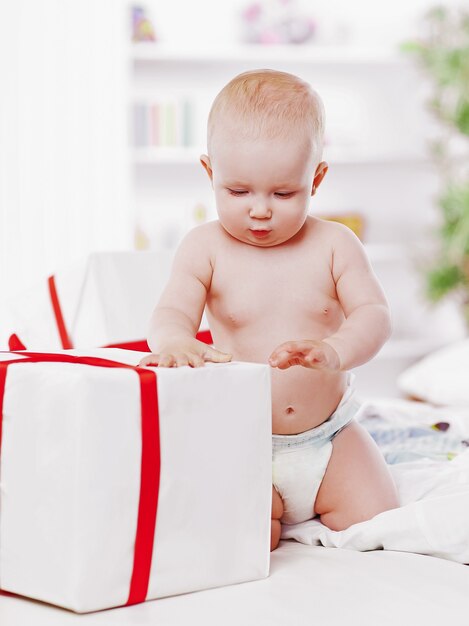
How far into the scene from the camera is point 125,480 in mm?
1018

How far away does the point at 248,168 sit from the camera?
1243mm

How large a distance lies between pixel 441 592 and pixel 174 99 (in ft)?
11.5

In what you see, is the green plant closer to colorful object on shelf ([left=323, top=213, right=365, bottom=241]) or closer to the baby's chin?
colorful object on shelf ([left=323, top=213, right=365, bottom=241])

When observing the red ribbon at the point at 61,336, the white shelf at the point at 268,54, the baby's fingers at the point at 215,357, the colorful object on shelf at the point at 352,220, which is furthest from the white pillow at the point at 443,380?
the white shelf at the point at 268,54

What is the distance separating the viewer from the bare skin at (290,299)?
1.29 meters

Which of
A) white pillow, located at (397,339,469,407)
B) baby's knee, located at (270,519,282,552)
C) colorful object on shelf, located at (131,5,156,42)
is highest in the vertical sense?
colorful object on shelf, located at (131,5,156,42)

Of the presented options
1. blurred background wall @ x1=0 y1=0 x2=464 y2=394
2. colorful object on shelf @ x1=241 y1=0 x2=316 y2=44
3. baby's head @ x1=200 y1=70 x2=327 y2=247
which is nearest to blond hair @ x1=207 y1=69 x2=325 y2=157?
baby's head @ x1=200 y1=70 x2=327 y2=247

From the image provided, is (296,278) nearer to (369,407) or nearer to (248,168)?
(248,168)

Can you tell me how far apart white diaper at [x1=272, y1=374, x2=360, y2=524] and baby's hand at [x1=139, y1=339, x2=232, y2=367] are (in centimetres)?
25

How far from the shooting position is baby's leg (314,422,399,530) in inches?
51.8

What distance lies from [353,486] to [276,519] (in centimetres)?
11

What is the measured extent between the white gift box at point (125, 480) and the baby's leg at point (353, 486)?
225mm

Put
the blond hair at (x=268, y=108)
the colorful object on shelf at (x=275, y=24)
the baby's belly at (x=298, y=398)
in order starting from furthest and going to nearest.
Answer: the colorful object on shelf at (x=275, y=24)
the baby's belly at (x=298, y=398)
the blond hair at (x=268, y=108)

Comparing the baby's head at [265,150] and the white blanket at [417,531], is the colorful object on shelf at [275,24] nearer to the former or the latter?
the baby's head at [265,150]
